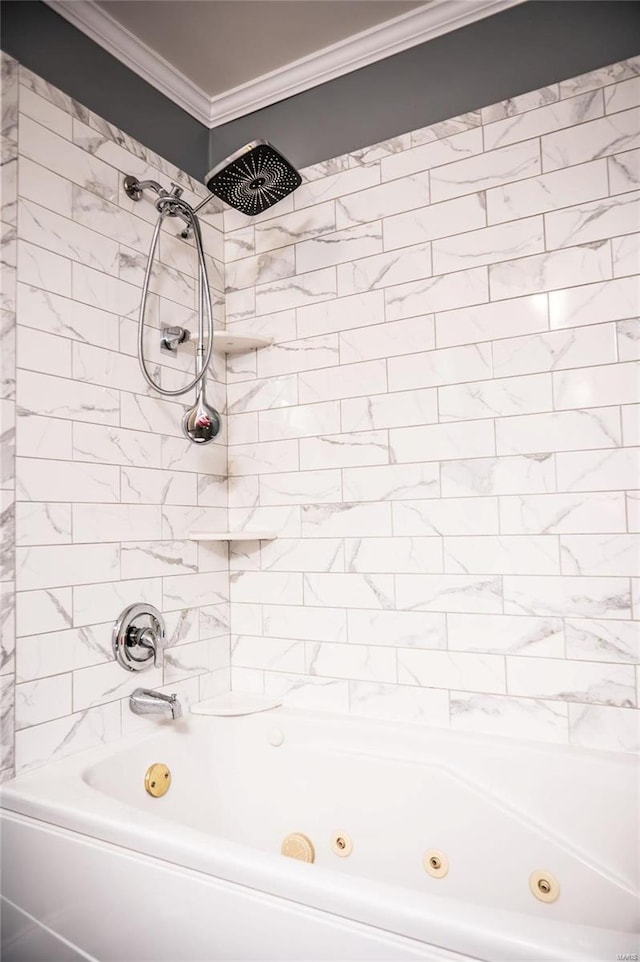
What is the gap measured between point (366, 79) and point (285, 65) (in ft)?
0.92

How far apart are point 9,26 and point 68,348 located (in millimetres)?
827

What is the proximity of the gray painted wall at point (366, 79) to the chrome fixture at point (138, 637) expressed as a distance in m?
1.48

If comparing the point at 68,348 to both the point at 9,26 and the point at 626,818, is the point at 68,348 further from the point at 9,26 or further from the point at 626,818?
the point at 626,818

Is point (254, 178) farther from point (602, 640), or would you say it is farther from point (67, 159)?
point (602, 640)

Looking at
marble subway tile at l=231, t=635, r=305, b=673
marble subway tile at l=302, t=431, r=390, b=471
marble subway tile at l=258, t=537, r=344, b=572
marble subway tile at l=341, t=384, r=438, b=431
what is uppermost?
marble subway tile at l=341, t=384, r=438, b=431

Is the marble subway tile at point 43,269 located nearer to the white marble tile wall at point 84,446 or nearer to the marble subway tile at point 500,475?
the white marble tile wall at point 84,446

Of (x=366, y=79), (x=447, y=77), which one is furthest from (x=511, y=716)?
(x=366, y=79)

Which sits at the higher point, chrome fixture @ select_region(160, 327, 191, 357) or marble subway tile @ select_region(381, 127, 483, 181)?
marble subway tile @ select_region(381, 127, 483, 181)

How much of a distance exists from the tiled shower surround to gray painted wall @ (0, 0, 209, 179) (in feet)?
0.27

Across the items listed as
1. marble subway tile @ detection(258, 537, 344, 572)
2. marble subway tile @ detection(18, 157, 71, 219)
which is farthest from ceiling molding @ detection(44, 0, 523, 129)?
marble subway tile @ detection(258, 537, 344, 572)

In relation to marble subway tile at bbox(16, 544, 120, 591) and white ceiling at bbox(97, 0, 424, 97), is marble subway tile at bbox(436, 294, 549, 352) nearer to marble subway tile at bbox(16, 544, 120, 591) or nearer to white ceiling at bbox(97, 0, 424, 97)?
white ceiling at bbox(97, 0, 424, 97)

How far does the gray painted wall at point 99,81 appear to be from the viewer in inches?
68.1

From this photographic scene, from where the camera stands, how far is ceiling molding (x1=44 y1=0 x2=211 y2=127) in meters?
1.85

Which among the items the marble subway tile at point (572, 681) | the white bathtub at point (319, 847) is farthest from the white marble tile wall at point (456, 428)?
the white bathtub at point (319, 847)
